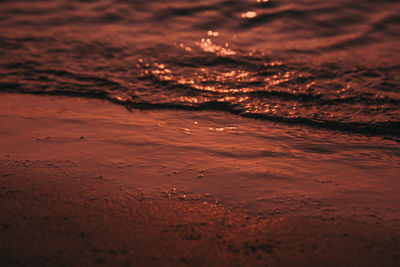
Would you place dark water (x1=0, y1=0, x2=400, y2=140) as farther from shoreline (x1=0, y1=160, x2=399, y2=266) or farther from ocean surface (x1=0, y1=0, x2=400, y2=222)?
shoreline (x1=0, y1=160, x2=399, y2=266)

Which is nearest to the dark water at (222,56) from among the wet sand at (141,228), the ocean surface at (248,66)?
the ocean surface at (248,66)

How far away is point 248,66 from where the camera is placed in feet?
16.9

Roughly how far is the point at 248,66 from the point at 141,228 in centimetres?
348

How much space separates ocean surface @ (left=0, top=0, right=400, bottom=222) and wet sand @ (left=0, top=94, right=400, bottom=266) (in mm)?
527

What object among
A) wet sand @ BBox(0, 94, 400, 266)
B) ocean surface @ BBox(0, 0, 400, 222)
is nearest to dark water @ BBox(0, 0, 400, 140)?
ocean surface @ BBox(0, 0, 400, 222)

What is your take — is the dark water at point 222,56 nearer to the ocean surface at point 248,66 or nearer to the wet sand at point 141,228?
the ocean surface at point 248,66

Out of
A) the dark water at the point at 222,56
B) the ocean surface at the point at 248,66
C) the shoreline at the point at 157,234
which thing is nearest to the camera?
the shoreline at the point at 157,234

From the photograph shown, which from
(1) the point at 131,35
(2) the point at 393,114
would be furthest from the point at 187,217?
(1) the point at 131,35

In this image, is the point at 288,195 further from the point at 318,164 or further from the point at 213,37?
the point at 213,37

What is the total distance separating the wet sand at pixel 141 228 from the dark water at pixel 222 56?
1.70 meters

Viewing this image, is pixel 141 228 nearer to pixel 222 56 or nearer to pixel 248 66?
pixel 248 66

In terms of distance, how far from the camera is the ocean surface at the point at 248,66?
3305 millimetres

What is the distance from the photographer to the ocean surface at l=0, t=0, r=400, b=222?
3305 millimetres

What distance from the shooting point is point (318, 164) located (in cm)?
284
